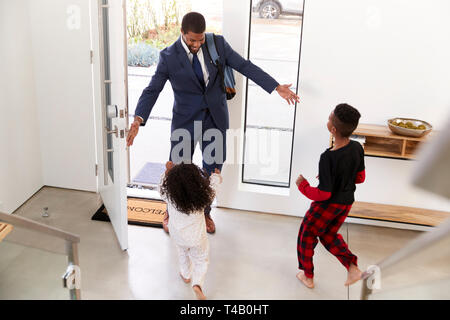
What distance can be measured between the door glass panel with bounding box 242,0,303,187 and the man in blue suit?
13.4 inches

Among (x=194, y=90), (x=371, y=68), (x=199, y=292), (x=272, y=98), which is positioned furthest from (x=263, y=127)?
(x=199, y=292)

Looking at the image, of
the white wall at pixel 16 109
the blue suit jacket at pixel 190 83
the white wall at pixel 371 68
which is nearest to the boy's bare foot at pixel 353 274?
the white wall at pixel 371 68

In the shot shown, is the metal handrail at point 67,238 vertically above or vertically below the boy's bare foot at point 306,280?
above

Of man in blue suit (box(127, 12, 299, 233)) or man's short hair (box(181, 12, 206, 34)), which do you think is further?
man in blue suit (box(127, 12, 299, 233))

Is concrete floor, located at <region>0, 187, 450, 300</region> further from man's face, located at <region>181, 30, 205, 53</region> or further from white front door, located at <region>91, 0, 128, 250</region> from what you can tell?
man's face, located at <region>181, 30, 205, 53</region>

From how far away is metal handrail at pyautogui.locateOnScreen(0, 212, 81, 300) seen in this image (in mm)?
1794

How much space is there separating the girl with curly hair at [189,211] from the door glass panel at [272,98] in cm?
128

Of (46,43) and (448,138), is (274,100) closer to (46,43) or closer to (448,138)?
(46,43)

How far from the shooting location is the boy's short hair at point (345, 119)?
9.47 ft

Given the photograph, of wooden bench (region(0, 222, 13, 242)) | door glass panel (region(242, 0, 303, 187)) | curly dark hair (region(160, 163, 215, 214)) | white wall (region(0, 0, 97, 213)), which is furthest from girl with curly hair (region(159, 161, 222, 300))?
white wall (region(0, 0, 97, 213))

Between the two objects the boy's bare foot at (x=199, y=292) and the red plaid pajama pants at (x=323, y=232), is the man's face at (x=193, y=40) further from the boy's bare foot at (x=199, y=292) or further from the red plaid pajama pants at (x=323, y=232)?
the boy's bare foot at (x=199, y=292)

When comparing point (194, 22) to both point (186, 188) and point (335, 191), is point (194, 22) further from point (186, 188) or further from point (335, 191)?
point (335, 191)

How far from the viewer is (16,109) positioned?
414cm
